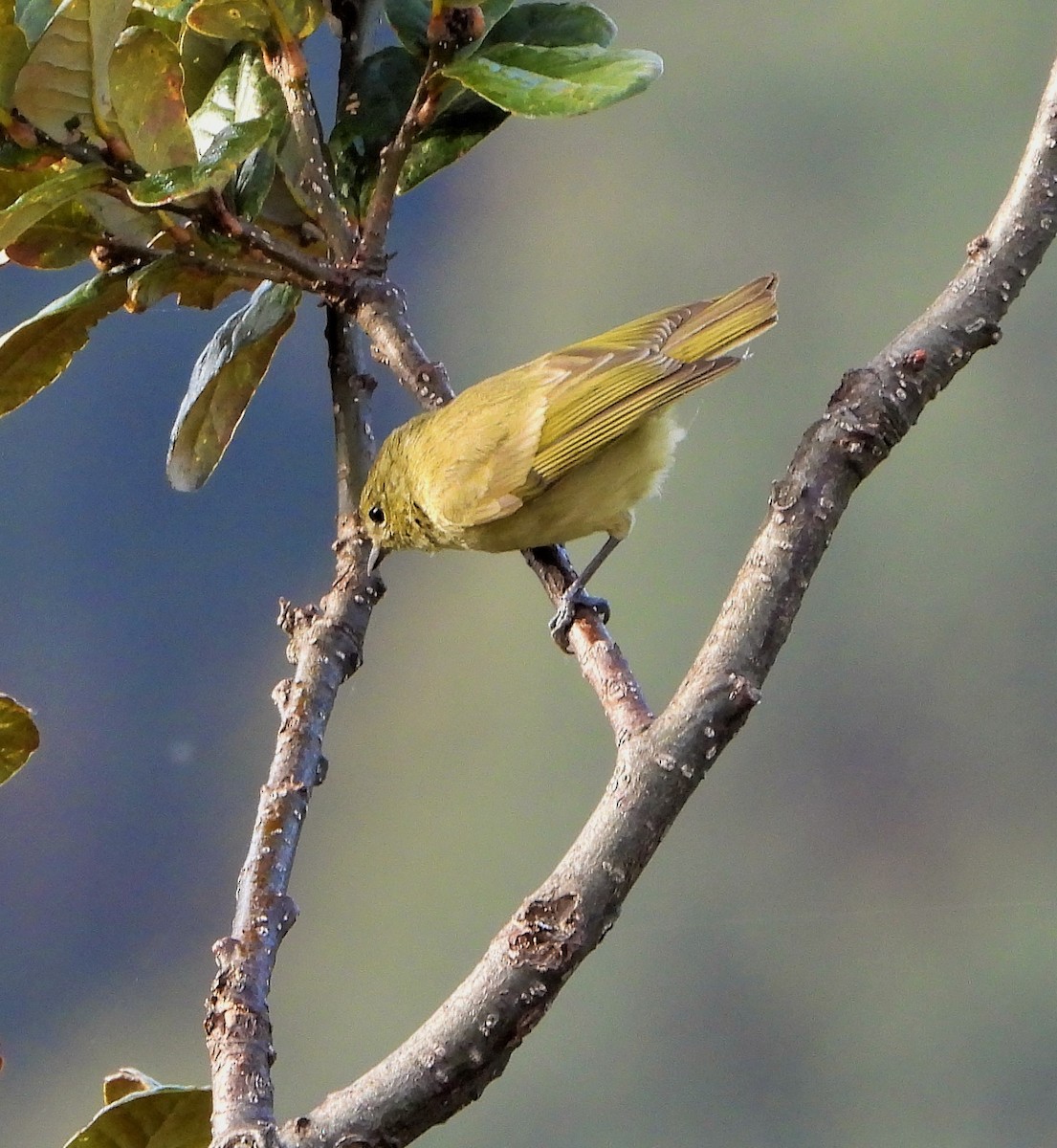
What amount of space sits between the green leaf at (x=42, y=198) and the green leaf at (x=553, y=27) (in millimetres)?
426

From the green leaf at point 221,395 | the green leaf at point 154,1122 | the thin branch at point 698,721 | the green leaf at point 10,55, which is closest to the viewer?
the thin branch at point 698,721

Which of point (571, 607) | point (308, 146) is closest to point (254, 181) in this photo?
point (308, 146)

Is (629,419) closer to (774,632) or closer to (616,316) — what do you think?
(774,632)

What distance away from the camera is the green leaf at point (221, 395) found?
1.22m

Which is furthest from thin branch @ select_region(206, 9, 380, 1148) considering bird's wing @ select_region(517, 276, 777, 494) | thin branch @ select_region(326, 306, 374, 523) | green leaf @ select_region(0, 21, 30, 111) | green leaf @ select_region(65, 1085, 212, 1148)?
bird's wing @ select_region(517, 276, 777, 494)

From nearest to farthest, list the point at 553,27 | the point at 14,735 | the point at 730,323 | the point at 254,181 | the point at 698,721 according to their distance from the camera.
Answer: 1. the point at 698,721
2. the point at 14,735
3. the point at 254,181
4. the point at 553,27
5. the point at 730,323

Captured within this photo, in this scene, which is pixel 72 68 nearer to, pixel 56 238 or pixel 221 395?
pixel 56 238

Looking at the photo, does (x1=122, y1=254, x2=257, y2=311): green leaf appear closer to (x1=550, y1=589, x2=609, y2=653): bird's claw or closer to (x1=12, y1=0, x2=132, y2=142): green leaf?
(x1=12, y1=0, x2=132, y2=142): green leaf

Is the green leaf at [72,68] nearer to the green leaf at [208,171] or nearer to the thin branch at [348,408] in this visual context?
the green leaf at [208,171]

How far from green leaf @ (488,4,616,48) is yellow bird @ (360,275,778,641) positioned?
0.42m

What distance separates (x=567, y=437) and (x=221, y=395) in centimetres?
48

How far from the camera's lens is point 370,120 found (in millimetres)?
1190

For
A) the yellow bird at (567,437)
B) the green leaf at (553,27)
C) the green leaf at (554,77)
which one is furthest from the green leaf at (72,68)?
the yellow bird at (567,437)

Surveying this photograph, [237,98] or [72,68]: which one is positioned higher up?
[237,98]
